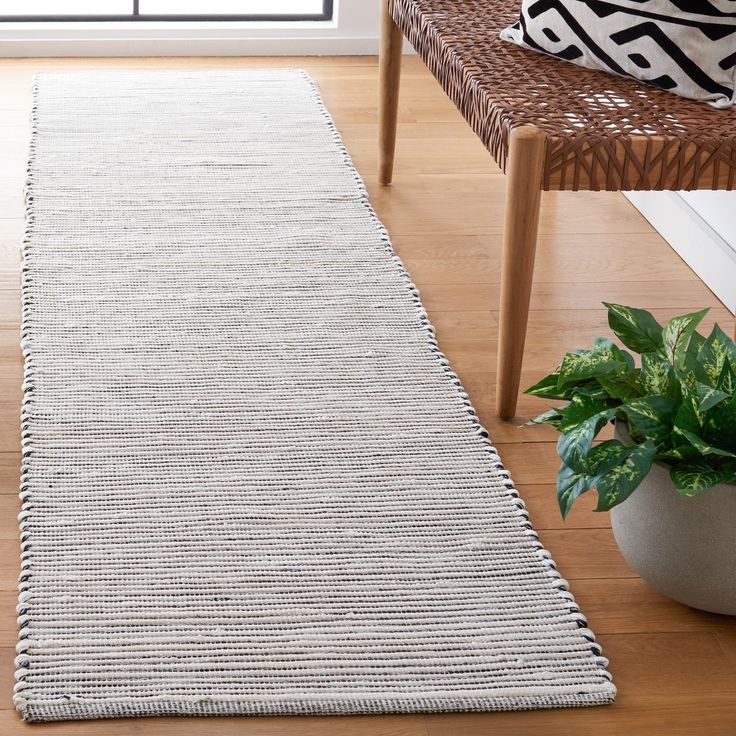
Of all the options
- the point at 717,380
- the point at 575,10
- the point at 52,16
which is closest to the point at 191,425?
the point at 717,380

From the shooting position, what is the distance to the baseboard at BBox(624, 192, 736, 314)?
7.22 ft

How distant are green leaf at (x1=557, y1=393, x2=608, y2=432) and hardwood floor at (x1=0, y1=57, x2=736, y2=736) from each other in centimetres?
25

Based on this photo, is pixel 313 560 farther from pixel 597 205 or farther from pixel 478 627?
pixel 597 205

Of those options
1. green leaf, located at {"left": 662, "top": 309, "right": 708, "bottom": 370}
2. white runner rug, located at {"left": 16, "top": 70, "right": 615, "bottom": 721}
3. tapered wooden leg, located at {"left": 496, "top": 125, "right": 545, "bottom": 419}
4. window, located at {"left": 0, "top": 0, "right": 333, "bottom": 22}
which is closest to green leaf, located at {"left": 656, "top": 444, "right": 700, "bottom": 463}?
green leaf, located at {"left": 662, "top": 309, "right": 708, "bottom": 370}

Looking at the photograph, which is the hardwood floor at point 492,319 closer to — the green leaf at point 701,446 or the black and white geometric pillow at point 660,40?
the green leaf at point 701,446

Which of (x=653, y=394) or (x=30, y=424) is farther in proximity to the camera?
(x=30, y=424)

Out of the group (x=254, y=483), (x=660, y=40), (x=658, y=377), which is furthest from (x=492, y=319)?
(x=658, y=377)

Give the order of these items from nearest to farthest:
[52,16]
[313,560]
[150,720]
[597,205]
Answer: [150,720] < [313,560] < [597,205] < [52,16]

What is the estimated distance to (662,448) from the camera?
4.28 ft

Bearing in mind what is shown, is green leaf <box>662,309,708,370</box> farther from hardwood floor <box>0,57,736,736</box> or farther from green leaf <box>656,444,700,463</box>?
hardwood floor <box>0,57,736,736</box>

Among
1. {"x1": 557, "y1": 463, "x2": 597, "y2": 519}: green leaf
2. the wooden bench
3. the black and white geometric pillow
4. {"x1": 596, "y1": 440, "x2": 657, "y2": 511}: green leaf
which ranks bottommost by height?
{"x1": 557, "y1": 463, "x2": 597, "y2": 519}: green leaf

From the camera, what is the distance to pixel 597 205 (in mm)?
2598

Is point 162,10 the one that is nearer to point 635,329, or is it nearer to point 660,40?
point 660,40

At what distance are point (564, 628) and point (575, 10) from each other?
105 centimetres
